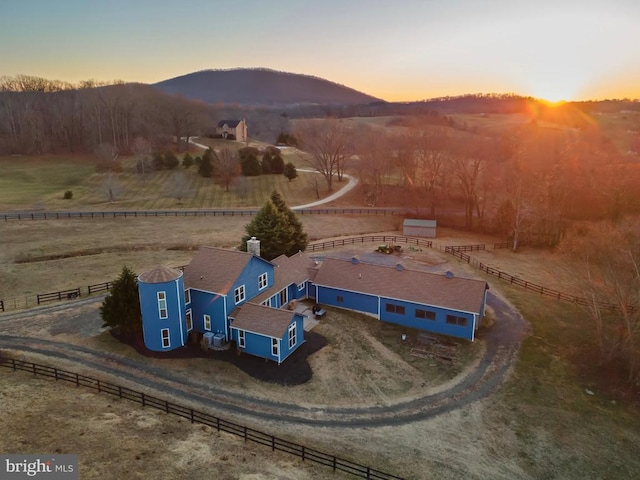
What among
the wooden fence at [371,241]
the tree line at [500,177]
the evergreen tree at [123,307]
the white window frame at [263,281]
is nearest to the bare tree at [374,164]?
the tree line at [500,177]

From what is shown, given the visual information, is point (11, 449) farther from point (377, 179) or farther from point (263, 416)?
point (377, 179)

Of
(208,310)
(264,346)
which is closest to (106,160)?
(208,310)

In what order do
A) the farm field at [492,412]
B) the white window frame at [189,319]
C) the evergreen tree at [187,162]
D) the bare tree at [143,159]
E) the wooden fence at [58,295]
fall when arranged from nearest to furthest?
the farm field at [492,412] < the white window frame at [189,319] < the wooden fence at [58,295] < the bare tree at [143,159] < the evergreen tree at [187,162]

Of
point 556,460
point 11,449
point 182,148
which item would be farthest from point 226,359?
point 182,148

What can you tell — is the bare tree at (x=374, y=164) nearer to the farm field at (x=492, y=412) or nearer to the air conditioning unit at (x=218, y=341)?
the farm field at (x=492, y=412)

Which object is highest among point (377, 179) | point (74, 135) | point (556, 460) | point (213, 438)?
point (74, 135)

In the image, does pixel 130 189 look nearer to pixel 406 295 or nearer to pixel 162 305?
pixel 162 305
